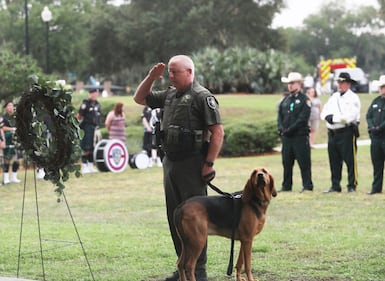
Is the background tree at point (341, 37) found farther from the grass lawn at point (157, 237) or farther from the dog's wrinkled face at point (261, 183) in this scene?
the dog's wrinkled face at point (261, 183)

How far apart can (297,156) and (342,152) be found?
2.68 feet

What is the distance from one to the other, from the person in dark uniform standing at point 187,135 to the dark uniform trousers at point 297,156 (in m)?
7.99

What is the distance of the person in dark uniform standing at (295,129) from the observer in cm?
1475

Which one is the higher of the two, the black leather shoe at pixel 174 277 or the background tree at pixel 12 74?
Result: the background tree at pixel 12 74

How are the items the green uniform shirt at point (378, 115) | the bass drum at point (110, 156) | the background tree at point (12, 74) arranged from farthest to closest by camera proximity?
1. the background tree at point (12, 74)
2. the bass drum at point (110, 156)
3. the green uniform shirt at point (378, 115)

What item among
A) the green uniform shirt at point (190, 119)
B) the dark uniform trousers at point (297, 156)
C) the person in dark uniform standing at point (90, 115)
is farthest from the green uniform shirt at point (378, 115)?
the green uniform shirt at point (190, 119)

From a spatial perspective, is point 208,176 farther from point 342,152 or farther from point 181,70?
point 342,152

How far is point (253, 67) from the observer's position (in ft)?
135

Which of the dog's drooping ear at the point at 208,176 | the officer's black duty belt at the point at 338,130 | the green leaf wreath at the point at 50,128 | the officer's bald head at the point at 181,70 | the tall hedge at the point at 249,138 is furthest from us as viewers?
the tall hedge at the point at 249,138

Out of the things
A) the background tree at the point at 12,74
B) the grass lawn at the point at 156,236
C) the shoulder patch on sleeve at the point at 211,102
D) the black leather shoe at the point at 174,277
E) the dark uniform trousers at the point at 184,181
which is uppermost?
the background tree at the point at 12,74

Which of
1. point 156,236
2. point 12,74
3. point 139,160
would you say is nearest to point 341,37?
point 12,74

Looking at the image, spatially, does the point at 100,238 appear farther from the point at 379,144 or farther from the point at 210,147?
the point at 379,144

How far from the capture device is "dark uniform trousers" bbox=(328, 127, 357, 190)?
48.2 ft

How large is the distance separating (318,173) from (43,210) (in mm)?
7518
